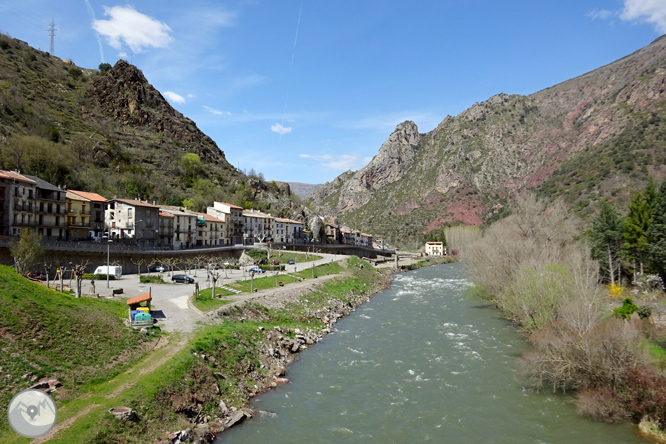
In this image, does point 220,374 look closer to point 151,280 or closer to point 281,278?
point 151,280

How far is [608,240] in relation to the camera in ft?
164

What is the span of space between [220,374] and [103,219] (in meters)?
56.2

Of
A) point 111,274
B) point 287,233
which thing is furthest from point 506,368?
point 287,233

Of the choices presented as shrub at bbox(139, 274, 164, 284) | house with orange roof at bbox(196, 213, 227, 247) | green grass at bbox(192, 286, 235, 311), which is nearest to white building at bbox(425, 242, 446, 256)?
house with orange roof at bbox(196, 213, 227, 247)

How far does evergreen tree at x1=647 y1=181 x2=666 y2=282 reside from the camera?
42.8m

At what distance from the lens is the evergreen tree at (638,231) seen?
45.7m

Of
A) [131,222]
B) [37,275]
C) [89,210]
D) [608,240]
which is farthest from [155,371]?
[608,240]

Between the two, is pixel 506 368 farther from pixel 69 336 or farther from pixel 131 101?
pixel 131 101

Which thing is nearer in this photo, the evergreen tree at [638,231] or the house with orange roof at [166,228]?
the evergreen tree at [638,231]

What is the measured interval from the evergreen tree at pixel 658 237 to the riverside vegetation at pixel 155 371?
1696 inches

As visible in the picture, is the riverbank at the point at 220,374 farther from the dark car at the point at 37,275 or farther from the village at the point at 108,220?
the village at the point at 108,220

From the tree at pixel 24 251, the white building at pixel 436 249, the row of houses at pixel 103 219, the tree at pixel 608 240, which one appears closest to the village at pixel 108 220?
the row of houses at pixel 103 219

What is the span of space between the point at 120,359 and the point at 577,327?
2695cm

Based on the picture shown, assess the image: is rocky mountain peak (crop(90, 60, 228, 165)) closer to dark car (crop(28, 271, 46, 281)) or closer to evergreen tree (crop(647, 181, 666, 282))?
dark car (crop(28, 271, 46, 281))
